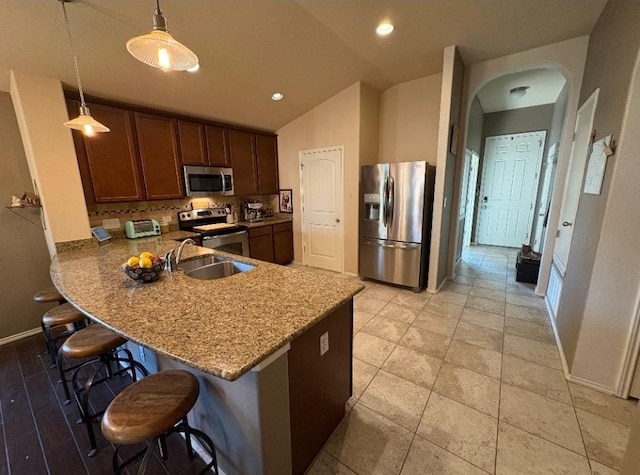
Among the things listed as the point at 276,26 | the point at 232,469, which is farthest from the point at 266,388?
the point at 276,26

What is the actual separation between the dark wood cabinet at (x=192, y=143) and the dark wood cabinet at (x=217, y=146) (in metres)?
0.07

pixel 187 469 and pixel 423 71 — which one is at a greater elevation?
pixel 423 71

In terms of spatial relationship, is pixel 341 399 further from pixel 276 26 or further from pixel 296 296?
pixel 276 26

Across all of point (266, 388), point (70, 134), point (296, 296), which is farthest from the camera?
point (70, 134)

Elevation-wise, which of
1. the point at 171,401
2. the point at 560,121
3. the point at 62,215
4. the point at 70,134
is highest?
the point at 560,121

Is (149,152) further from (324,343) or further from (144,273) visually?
(324,343)

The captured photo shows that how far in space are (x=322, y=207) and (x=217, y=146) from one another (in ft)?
5.96

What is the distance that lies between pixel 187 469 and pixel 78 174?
266cm

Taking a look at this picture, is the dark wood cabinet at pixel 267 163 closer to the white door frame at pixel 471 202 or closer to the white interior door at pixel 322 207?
the white interior door at pixel 322 207

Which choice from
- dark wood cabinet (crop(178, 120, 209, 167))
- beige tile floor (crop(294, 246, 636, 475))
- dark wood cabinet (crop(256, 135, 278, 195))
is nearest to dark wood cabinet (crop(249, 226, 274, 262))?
dark wood cabinet (crop(256, 135, 278, 195))

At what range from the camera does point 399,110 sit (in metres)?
3.88

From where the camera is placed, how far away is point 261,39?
2.49 m

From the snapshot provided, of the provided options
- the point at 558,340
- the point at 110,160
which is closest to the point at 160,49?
the point at 110,160

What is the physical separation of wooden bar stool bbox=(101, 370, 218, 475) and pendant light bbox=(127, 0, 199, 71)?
1500 mm
